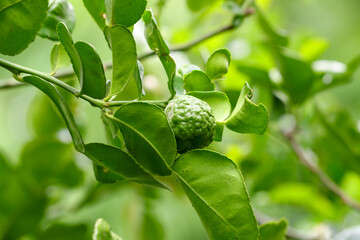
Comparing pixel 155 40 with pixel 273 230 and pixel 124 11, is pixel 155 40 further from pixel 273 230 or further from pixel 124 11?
pixel 273 230

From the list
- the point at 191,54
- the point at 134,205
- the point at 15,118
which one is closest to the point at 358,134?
the point at 191,54

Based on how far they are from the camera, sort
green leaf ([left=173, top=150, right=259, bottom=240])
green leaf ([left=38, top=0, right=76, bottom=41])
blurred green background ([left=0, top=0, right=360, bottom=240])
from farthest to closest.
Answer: blurred green background ([left=0, top=0, right=360, bottom=240]) < green leaf ([left=38, top=0, right=76, bottom=41]) < green leaf ([left=173, top=150, right=259, bottom=240])

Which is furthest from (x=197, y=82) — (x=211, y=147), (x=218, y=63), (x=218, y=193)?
(x=211, y=147)

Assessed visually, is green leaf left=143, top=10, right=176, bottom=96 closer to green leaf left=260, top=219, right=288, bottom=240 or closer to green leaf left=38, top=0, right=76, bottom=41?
green leaf left=38, top=0, right=76, bottom=41

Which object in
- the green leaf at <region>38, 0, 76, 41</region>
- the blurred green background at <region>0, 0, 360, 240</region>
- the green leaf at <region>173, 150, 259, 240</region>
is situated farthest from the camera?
the blurred green background at <region>0, 0, 360, 240</region>

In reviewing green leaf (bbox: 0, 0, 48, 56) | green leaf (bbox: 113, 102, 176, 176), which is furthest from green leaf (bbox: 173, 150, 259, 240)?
green leaf (bbox: 0, 0, 48, 56)

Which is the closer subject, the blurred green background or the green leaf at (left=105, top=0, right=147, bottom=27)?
the green leaf at (left=105, top=0, right=147, bottom=27)
